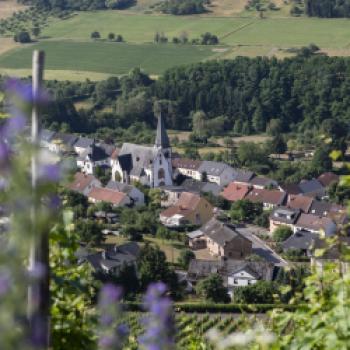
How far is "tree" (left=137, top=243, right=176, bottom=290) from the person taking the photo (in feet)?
59.9

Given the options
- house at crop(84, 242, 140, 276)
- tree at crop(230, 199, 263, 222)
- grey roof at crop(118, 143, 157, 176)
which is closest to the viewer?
house at crop(84, 242, 140, 276)

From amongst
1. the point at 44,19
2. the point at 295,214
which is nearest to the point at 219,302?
the point at 295,214

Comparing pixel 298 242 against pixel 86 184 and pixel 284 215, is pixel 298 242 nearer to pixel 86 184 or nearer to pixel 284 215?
pixel 284 215

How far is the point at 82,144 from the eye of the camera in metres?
34.4

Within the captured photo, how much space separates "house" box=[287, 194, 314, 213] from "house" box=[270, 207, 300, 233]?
1.05m

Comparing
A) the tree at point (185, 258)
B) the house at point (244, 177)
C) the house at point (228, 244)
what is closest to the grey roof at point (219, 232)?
the house at point (228, 244)

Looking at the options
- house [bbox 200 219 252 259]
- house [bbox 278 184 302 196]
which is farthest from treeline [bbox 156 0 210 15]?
house [bbox 200 219 252 259]

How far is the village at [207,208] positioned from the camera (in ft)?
64.7

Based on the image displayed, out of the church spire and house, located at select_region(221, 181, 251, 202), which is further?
the church spire

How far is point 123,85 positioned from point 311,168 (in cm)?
1701

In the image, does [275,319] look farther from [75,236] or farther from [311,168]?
[311,168]

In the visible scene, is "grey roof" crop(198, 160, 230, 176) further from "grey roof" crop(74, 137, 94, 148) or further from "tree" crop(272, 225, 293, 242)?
"tree" crop(272, 225, 293, 242)

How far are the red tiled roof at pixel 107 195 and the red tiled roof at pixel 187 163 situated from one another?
4653 millimetres

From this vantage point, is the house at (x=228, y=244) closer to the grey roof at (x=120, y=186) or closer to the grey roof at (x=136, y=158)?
the grey roof at (x=120, y=186)
